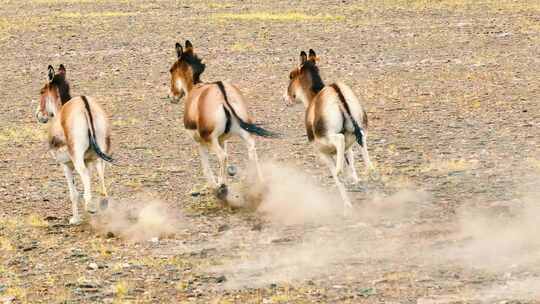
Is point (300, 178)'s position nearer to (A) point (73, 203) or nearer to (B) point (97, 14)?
(A) point (73, 203)

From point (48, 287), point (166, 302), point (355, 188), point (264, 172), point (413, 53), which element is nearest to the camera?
point (166, 302)

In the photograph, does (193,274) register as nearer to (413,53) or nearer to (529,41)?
(413,53)

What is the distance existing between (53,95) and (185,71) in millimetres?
2182

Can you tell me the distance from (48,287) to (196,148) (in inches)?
307

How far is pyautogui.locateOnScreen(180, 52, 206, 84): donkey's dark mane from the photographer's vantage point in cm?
1684

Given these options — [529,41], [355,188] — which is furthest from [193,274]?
[529,41]

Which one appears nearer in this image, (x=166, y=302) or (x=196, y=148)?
(x=166, y=302)

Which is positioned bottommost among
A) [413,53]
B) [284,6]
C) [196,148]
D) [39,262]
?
[39,262]

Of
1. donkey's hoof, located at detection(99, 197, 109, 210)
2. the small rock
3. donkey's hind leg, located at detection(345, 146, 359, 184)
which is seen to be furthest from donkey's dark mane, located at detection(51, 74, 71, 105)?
donkey's hind leg, located at detection(345, 146, 359, 184)

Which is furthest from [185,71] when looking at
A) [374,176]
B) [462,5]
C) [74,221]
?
[462,5]

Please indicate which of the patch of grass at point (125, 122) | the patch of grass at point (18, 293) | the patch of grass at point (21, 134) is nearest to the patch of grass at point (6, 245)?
the patch of grass at point (18, 293)

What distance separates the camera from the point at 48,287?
11.9 meters

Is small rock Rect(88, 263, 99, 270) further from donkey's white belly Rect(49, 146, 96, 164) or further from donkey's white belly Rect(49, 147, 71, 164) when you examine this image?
donkey's white belly Rect(49, 147, 71, 164)

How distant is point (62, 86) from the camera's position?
15617 millimetres
